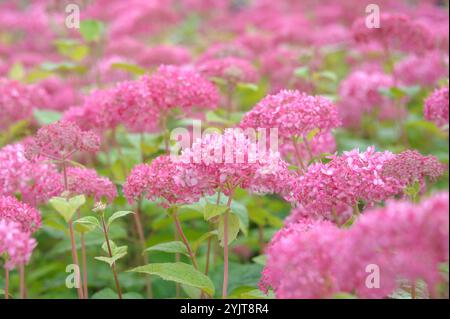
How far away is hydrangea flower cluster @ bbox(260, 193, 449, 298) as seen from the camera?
1.47m

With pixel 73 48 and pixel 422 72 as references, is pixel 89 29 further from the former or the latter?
pixel 422 72

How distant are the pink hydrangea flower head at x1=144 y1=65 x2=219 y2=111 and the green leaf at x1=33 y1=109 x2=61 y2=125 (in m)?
1.06

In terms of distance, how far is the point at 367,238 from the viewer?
1.52 metres

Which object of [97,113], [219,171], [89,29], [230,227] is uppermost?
[89,29]

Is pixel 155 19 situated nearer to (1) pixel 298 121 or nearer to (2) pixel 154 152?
(2) pixel 154 152

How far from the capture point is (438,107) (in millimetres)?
2848

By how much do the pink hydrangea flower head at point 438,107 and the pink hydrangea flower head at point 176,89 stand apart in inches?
40.1

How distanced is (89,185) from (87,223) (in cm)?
22

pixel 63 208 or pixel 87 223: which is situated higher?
pixel 63 208

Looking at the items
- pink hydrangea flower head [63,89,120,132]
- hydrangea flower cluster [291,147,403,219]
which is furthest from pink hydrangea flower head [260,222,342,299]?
pink hydrangea flower head [63,89,120,132]

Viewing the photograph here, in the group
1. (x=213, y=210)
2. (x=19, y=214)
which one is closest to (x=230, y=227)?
(x=213, y=210)

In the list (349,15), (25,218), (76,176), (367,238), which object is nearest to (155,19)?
(349,15)

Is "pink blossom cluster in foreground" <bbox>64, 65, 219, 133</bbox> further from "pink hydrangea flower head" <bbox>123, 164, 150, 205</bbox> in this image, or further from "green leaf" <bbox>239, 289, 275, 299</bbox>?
"green leaf" <bbox>239, 289, 275, 299</bbox>

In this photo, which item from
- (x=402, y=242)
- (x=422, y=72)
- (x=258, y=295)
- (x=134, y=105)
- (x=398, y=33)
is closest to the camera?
(x=402, y=242)
